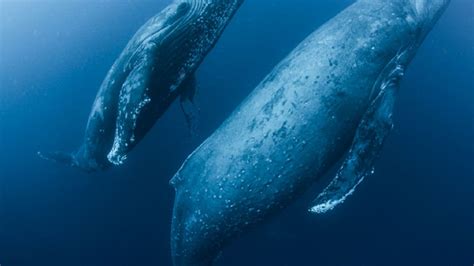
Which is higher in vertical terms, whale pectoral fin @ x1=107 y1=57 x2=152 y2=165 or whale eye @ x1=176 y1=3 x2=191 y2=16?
whale eye @ x1=176 y1=3 x2=191 y2=16

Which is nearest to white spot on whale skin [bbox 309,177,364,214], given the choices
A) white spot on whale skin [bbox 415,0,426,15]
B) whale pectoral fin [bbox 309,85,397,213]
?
whale pectoral fin [bbox 309,85,397,213]

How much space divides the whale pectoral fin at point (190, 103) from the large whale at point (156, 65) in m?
0.08

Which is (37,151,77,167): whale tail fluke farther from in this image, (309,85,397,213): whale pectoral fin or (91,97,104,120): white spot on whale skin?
(309,85,397,213): whale pectoral fin

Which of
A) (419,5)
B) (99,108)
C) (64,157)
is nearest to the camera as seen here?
(419,5)

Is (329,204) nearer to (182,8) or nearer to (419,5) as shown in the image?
(182,8)

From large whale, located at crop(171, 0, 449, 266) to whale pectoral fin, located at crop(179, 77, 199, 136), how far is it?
79 centimetres

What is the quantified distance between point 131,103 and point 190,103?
1056 mm

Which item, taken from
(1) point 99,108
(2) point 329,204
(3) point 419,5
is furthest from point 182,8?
(3) point 419,5

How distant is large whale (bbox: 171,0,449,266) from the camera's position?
315 centimetres

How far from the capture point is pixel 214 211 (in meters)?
3.48

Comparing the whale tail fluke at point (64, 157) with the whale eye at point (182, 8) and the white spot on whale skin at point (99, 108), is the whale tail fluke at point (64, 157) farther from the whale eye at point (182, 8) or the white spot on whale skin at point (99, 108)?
the whale eye at point (182, 8)

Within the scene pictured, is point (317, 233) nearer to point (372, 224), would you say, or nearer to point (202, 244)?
point (372, 224)

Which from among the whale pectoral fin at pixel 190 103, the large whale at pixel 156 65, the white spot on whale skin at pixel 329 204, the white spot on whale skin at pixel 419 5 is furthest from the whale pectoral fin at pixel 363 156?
the whale pectoral fin at pixel 190 103

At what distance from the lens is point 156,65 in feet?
11.1
